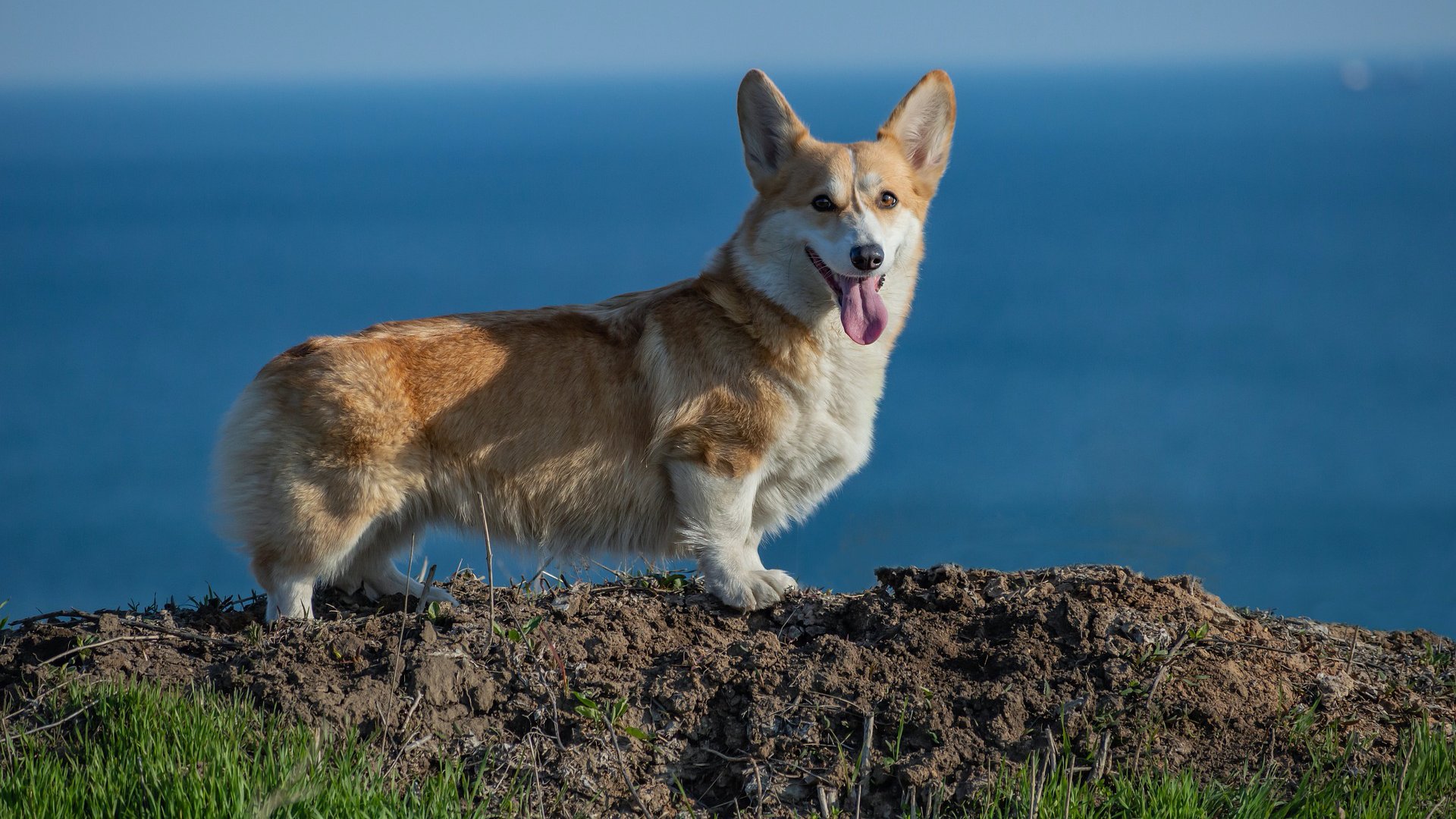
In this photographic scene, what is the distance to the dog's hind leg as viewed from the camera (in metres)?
4.98

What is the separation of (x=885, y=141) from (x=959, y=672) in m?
2.50

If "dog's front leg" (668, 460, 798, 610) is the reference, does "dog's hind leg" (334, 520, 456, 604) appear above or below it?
below

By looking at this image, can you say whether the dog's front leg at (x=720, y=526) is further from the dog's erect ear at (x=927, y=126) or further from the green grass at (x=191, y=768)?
the dog's erect ear at (x=927, y=126)

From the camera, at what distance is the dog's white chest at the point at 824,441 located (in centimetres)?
501

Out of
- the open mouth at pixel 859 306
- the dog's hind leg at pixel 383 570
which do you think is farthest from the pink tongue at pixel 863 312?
the dog's hind leg at pixel 383 570

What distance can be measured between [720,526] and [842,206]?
1.47 metres

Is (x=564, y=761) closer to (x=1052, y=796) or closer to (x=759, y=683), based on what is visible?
(x=759, y=683)

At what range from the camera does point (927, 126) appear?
5359 mm

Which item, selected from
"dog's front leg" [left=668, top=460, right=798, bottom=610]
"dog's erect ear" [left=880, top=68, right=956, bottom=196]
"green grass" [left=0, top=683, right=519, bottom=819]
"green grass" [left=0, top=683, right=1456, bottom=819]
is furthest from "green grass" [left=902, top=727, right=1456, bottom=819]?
"dog's erect ear" [left=880, top=68, right=956, bottom=196]

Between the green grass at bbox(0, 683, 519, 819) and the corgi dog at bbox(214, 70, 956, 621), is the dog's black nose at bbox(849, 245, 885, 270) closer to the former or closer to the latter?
the corgi dog at bbox(214, 70, 956, 621)

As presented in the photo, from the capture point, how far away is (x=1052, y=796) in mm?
3400

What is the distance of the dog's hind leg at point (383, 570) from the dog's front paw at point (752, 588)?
1.19 m

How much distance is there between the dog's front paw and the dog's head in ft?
3.50

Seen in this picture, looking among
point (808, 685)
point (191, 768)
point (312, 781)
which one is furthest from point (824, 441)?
point (191, 768)
